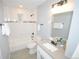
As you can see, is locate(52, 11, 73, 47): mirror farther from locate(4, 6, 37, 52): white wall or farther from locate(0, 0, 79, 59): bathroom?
locate(4, 6, 37, 52): white wall

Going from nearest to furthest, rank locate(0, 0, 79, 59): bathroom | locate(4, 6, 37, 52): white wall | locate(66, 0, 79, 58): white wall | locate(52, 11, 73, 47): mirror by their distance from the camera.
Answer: locate(66, 0, 79, 58): white wall, locate(0, 0, 79, 59): bathroom, locate(52, 11, 73, 47): mirror, locate(4, 6, 37, 52): white wall

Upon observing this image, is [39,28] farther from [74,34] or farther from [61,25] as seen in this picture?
[74,34]

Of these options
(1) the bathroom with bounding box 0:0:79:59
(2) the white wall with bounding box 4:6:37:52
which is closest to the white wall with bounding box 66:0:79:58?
(1) the bathroom with bounding box 0:0:79:59

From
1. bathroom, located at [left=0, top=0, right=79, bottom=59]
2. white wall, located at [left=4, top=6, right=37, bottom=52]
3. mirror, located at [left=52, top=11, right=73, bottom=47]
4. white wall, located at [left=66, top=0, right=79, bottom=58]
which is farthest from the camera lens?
white wall, located at [left=4, top=6, right=37, bottom=52]

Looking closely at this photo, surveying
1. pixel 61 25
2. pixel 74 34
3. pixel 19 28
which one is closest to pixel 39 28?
pixel 19 28

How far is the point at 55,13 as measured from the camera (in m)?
2.26

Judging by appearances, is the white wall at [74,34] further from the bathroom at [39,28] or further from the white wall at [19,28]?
the white wall at [19,28]

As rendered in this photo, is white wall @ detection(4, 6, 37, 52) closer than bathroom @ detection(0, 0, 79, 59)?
No

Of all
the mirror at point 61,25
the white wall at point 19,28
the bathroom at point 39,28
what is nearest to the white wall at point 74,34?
the bathroom at point 39,28

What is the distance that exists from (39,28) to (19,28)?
3.10 feet

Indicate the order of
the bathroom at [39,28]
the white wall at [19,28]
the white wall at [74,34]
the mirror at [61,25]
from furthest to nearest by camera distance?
1. the white wall at [19,28]
2. the mirror at [61,25]
3. the bathroom at [39,28]
4. the white wall at [74,34]

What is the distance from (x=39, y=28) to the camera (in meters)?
3.29

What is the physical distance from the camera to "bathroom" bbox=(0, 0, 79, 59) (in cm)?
139

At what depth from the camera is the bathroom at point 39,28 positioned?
1393mm
